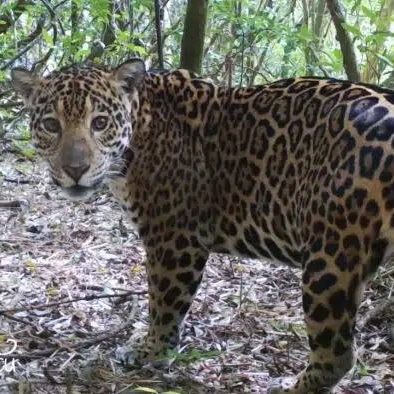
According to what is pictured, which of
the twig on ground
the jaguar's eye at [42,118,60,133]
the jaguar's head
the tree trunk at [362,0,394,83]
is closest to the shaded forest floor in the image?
the twig on ground

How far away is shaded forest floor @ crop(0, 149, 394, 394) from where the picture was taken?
4508 millimetres

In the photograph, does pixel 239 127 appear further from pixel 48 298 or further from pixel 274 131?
pixel 48 298

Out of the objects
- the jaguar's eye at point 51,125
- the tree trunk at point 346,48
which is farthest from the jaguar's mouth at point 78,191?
the tree trunk at point 346,48

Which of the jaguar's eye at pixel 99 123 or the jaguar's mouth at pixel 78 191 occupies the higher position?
the jaguar's eye at pixel 99 123

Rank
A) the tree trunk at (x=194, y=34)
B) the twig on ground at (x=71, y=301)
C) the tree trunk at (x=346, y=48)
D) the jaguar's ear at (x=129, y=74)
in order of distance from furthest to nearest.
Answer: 1. the tree trunk at (x=346, y=48)
2. the tree trunk at (x=194, y=34)
3. the twig on ground at (x=71, y=301)
4. the jaguar's ear at (x=129, y=74)

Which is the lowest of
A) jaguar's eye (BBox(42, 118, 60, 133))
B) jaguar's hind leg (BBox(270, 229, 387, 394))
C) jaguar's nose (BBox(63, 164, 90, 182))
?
jaguar's hind leg (BBox(270, 229, 387, 394))

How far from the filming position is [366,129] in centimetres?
383

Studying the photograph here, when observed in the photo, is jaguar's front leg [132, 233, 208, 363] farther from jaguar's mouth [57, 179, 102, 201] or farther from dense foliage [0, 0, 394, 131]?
dense foliage [0, 0, 394, 131]

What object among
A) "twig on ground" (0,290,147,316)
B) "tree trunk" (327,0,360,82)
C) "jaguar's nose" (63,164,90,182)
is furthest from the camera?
"tree trunk" (327,0,360,82)

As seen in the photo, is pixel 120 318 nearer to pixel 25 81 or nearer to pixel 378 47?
pixel 25 81

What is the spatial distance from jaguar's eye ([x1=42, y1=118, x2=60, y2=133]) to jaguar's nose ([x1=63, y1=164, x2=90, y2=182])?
0.97 ft

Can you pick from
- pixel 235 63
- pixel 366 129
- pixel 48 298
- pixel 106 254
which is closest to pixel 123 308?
pixel 48 298

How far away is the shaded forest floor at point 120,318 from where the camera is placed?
Answer: 4508 mm

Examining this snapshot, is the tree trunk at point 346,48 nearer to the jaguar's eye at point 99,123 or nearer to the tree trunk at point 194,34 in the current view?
the tree trunk at point 194,34
